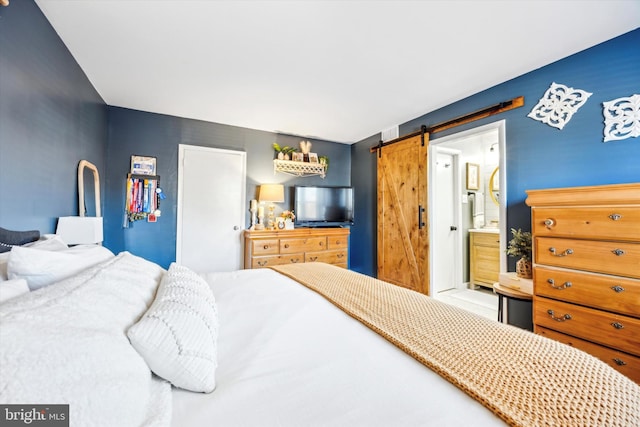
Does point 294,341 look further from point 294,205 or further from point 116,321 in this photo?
point 294,205

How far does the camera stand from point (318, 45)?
1979 mm

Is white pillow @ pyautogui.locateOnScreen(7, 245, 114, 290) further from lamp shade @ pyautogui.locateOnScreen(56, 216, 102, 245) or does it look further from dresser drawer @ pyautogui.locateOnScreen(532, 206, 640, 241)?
dresser drawer @ pyautogui.locateOnScreen(532, 206, 640, 241)

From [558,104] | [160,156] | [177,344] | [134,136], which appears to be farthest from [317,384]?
[134,136]

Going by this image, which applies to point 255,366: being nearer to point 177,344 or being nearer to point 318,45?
point 177,344

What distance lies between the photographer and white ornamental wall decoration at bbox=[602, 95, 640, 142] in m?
1.82

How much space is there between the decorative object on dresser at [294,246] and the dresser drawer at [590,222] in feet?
8.27

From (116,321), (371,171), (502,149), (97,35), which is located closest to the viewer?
(116,321)

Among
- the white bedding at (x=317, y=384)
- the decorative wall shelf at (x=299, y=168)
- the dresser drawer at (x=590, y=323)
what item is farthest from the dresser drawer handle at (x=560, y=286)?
the decorative wall shelf at (x=299, y=168)

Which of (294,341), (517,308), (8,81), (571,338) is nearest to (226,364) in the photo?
(294,341)

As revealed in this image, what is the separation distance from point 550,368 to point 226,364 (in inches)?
39.1

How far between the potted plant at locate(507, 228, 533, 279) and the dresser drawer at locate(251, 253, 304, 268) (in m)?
2.48

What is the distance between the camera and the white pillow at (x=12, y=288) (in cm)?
66

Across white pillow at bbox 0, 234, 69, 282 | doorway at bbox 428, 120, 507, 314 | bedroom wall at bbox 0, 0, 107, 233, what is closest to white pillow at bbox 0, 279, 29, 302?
white pillow at bbox 0, 234, 69, 282

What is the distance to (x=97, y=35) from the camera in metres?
1.88
